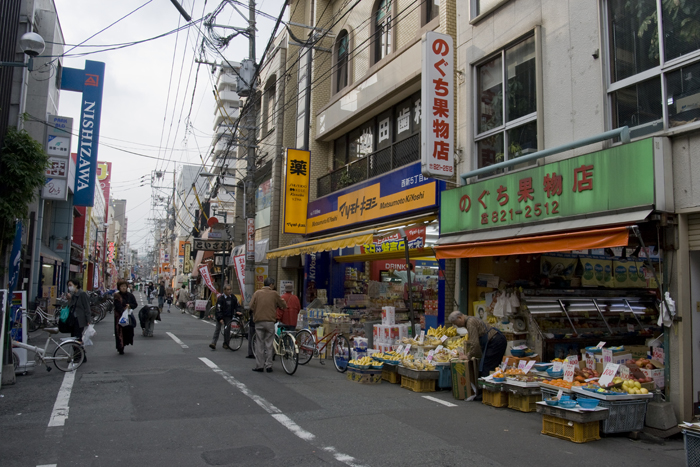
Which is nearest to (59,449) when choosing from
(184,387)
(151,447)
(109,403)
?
(151,447)

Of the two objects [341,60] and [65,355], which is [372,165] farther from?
[65,355]

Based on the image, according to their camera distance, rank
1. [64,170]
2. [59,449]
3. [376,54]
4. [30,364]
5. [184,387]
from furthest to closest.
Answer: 1. [64,170]
2. [376,54]
3. [30,364]
4. [184,387]
5. [59,449]

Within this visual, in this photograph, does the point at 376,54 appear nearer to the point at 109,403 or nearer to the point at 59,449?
the point at 109,403

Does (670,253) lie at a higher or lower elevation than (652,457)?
higher

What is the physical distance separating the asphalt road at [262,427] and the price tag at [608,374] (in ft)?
2.25

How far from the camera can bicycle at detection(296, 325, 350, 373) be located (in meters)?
11.2

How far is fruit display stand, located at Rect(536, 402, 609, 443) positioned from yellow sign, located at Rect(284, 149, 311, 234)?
14.4m

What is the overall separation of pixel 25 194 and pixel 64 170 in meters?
13.2

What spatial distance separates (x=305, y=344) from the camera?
1234 cm

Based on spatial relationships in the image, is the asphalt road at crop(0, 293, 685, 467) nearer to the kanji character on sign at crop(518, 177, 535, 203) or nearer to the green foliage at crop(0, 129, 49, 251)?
the green foliage at crop(0, 129, 49, 251)

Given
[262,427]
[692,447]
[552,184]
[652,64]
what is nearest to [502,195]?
[552,184]

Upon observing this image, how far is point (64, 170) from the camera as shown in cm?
2200

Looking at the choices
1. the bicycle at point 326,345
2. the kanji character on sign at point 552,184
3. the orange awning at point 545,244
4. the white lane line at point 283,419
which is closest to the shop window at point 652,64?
the kanji character on sign at point 552,184

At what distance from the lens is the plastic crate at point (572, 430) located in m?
6.32
